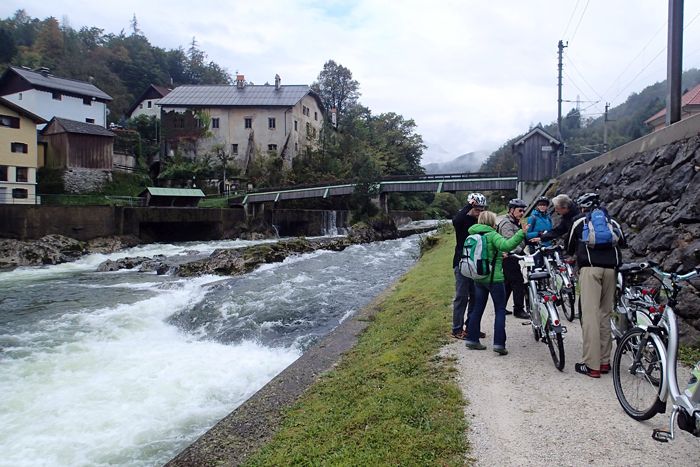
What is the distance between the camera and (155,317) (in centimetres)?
1218

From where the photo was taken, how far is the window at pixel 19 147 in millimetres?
31406

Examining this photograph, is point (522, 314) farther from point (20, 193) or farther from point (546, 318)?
point (20, 193)

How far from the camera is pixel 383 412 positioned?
15.4 ft

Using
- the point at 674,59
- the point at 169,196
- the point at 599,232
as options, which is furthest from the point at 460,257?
the point at 169,196

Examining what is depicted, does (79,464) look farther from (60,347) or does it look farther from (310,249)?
(310,249)

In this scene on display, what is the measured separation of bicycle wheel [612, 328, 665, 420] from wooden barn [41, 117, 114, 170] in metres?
43.9

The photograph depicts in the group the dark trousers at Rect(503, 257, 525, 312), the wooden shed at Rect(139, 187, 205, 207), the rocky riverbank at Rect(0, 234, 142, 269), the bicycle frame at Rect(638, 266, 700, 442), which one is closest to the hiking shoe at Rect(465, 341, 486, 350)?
the dark trousers at Rect(503, 257, 525, 312)

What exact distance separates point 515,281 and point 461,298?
59.2 inches

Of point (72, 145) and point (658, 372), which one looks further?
point (72, 145)

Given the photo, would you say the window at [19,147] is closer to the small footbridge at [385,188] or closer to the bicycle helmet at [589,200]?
the small footbridge at [385,188]

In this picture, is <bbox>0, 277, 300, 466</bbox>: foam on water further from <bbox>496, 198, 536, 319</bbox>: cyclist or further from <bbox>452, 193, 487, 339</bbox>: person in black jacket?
<bbox>496, 198, 536, 319</bbox>: cyclist

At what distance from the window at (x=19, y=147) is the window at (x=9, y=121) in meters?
1.27

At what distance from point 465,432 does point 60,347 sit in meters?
9.02

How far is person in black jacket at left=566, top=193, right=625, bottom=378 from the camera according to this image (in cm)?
503
